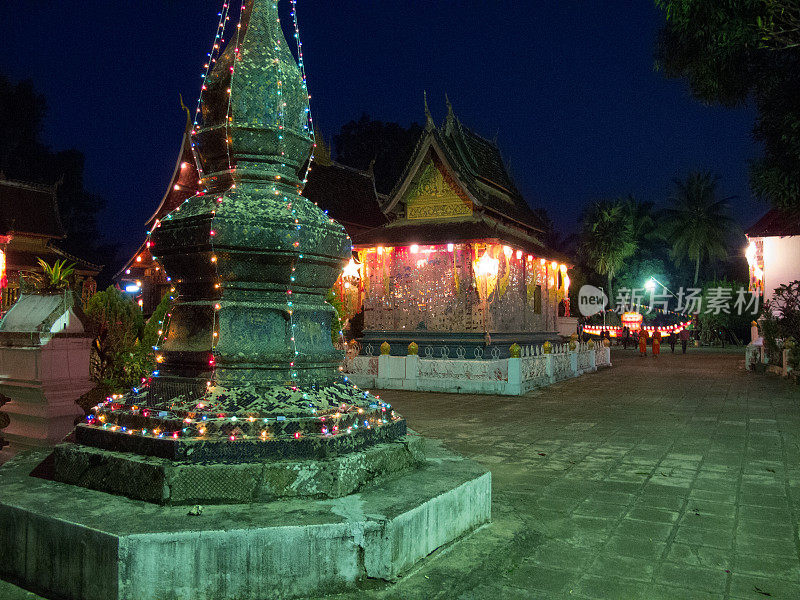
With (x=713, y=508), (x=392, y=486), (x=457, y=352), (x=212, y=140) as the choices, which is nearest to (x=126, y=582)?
(x=392, y=486)

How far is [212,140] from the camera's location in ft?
13.4

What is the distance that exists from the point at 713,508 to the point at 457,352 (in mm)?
12523

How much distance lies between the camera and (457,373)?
14719 mm

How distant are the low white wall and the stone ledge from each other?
11.0 m

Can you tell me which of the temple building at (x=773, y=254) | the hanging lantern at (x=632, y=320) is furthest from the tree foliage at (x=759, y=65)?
the hanging lantern at (x=632, y=320)

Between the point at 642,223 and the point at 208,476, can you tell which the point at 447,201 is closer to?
the point at 208,476

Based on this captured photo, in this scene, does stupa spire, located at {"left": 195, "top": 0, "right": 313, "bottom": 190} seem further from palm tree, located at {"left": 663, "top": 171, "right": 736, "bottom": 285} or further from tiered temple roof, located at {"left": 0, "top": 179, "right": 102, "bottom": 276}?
palm tree, located at {"left": 663, "top": 171, "right": 736, "bottom": 285}

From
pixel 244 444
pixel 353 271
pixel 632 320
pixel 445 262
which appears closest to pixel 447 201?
pixel 445 262

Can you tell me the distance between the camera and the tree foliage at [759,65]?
1105 centimetres

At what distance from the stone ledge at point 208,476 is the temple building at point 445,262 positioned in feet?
45.0

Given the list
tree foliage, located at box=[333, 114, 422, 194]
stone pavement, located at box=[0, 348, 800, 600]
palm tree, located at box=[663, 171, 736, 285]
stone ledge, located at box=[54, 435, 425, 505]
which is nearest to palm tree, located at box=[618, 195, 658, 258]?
palm tree, located at box=[663, 171, 736, 285]

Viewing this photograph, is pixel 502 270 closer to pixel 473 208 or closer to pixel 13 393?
pixel 473 208

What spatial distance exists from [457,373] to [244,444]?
11720 mm

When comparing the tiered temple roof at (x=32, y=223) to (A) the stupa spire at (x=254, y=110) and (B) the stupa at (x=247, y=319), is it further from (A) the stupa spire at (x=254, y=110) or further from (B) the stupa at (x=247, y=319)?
(B) the stupa at (x=247, y=319)
